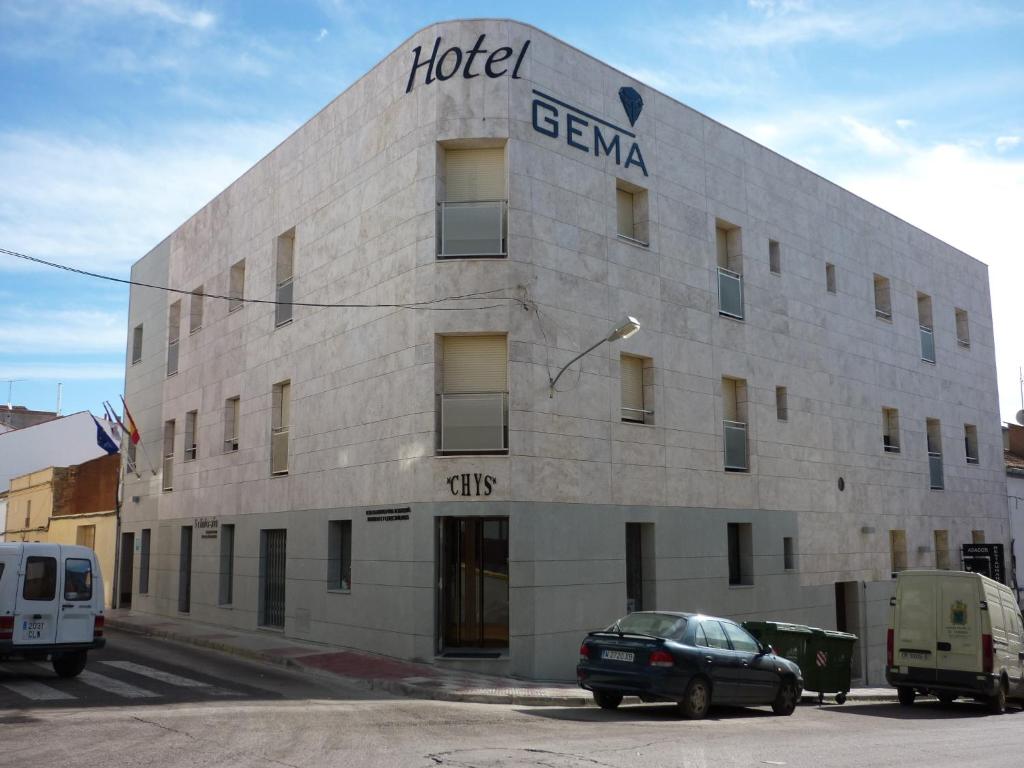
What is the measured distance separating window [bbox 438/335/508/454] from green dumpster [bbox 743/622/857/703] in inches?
211

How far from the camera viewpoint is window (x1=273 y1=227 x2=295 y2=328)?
71.1 feet

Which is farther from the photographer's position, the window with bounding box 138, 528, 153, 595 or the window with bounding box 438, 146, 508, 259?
the window with bounding box 138, 528, 153, 595

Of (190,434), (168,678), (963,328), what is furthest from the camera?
(963,328)

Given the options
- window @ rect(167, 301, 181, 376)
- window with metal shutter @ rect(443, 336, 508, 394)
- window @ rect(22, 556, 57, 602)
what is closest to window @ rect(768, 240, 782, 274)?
window with metal shutter @ rect(443, 336, 508, 394)

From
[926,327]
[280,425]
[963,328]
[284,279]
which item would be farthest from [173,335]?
[963,328]

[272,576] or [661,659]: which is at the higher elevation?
[272,576]

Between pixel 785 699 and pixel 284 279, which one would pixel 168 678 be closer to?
pixel 785 699

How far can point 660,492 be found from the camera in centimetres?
1875

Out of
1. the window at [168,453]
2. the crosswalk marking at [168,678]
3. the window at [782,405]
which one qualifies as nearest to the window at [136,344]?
the window at [168,453]

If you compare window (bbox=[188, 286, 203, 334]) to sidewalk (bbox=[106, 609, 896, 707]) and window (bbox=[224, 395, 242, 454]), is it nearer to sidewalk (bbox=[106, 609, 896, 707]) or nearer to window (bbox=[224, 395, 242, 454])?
window (bbox=[224, 395, 242, 454])

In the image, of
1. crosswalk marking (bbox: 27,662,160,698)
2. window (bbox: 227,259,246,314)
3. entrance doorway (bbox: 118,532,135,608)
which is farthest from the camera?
entrance doorway (bbox: 118,532,135,608)

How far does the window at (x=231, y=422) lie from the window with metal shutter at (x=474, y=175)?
9264 mm

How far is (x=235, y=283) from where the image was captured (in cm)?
2459

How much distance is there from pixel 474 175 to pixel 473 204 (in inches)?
27.4
